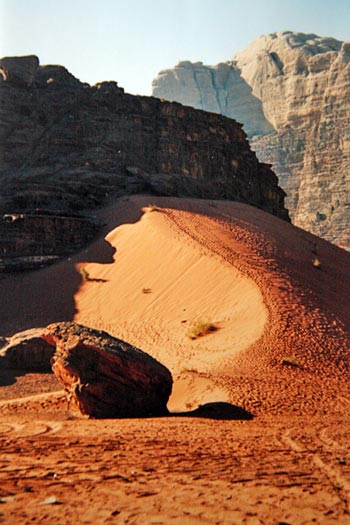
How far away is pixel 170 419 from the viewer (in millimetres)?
8500

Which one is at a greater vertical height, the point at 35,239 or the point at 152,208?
the point at 152,208

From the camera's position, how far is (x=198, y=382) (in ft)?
36.2

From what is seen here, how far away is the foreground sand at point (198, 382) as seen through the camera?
14.9ft

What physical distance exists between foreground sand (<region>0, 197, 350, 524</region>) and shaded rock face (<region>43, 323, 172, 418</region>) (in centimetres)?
48

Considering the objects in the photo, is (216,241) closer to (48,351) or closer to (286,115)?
(48,351)

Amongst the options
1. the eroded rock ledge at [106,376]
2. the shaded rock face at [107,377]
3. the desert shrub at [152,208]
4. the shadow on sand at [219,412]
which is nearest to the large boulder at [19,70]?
the desert shrub at [152,208]

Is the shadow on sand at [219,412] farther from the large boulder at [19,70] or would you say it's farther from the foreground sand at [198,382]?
the large boulder at [19,70]

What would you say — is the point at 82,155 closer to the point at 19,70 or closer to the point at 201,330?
the point at 19,70

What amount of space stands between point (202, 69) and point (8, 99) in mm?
83994

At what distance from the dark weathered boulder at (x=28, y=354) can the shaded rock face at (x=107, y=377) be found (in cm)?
505

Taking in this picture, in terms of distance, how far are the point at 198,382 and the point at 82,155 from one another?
2462 cm

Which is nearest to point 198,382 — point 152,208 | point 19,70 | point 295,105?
point 152,208

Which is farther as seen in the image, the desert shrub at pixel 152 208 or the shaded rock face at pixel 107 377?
the desert shrub at pixel 152 208

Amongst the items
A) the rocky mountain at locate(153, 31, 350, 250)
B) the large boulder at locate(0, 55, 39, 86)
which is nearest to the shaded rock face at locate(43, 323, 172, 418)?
the large boulder at locate(0, 55, 39, 86)
